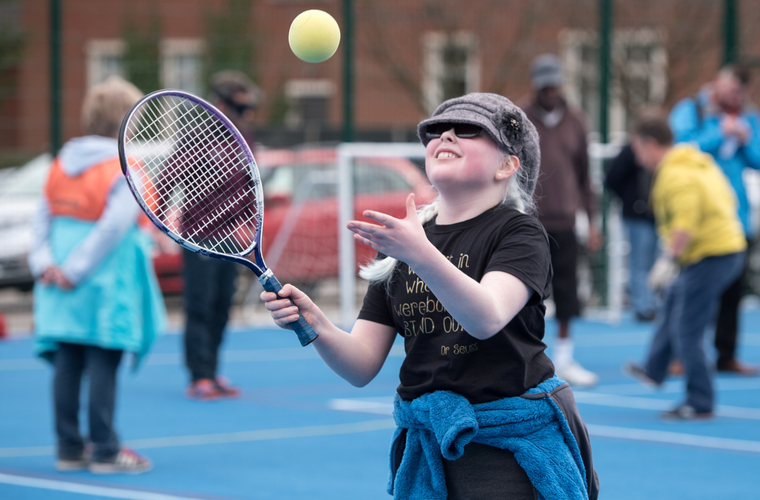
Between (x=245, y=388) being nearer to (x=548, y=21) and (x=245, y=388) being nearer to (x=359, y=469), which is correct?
(x=359, y=469)

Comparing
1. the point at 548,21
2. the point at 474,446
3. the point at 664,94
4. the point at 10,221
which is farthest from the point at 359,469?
the point at 664,94

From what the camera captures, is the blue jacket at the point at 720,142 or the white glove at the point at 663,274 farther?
the blue jacket at the point at 720,142

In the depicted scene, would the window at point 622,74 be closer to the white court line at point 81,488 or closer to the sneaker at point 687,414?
the sneaker at point 687,414

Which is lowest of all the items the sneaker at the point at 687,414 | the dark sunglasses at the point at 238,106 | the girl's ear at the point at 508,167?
the sneaker at the point at 687,414

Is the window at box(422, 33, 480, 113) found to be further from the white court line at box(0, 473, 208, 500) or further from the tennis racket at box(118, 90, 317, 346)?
the tennis racket at box(118, 90, 317, 346)

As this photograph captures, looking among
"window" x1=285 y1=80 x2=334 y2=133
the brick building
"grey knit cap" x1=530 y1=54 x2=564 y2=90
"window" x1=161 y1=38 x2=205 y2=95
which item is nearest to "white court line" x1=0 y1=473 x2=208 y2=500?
"grey knit cap" x1=530 y1=54 x2=564 y2=90

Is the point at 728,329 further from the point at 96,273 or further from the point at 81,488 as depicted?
the point at 81,488

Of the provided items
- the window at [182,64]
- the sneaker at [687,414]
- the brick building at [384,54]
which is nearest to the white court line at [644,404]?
the sneaker at [687,414]

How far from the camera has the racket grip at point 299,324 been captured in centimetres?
243

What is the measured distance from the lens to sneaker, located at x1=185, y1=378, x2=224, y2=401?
6.95 meters

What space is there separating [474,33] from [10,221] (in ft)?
20.6

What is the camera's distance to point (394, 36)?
42.1 ft

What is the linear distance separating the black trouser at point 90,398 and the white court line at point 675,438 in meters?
2.73

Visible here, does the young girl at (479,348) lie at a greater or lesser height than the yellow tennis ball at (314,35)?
lesser
